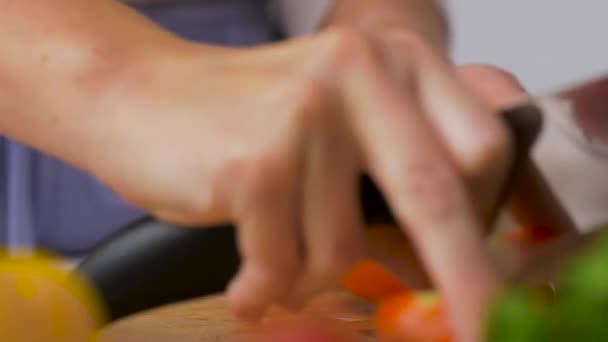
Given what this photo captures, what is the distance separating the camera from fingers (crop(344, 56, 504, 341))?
0.22 meters

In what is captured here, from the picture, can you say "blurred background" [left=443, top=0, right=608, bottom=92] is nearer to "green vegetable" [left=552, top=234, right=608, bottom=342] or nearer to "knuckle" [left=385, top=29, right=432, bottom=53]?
"knuckle" [left=385, top=29, right=432, bottom=53]

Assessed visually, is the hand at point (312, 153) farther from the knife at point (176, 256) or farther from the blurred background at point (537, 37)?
the blurred background at point (537, 37)

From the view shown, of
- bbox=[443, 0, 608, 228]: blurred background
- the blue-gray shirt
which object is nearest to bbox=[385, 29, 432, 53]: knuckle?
bbox=[443, 0, 608, 228]: blurred background

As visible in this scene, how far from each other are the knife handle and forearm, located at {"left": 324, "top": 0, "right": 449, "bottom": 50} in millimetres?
64

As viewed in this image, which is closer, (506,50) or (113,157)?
(113,157)

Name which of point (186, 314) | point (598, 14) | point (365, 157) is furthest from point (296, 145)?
point (598, 14)

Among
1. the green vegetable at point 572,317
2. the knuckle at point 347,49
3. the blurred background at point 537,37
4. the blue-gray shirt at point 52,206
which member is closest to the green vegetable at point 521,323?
the green vegetable at point 572,317

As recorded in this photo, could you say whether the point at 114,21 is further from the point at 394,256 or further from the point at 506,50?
the point at 506,50

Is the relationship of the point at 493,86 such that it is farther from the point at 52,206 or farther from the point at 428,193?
the point at 52,206

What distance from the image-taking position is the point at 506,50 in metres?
0.66

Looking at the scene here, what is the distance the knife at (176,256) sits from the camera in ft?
0.79

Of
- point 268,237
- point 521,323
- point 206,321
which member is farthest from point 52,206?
point 521,323

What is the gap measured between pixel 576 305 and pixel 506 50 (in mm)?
546

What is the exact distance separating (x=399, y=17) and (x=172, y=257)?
13 cm
